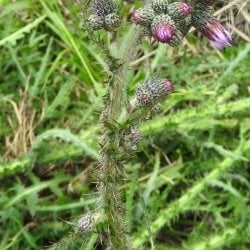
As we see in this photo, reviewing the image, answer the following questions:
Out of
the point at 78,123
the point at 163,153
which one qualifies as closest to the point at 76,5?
the point at 78,123

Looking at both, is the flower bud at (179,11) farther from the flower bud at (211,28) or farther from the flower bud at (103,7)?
the flower bud at (103,7)

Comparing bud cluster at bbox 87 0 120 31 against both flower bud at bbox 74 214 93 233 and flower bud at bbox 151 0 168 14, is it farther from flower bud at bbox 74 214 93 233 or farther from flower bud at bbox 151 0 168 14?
flower bud at bbox 74 214 93 233

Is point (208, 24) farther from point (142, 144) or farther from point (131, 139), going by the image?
point (142, 144)

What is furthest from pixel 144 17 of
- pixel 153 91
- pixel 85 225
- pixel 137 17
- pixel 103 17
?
pixel 85 225

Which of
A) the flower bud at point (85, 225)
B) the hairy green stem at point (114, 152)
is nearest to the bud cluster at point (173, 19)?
the hairy green stem at point (114, 152)

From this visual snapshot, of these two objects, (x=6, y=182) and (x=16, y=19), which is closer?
(x=6, y=182)

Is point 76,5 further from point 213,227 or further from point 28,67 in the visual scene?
point 213,227

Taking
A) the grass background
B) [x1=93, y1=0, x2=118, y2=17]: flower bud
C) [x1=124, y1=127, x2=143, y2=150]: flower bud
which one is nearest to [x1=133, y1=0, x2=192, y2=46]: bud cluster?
[x1=93, y1=0, x2=118, y2=17]: flower bud

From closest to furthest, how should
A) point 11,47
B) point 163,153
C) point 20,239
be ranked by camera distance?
1. point 20,239
2. point 163,153
3. point 11,47
